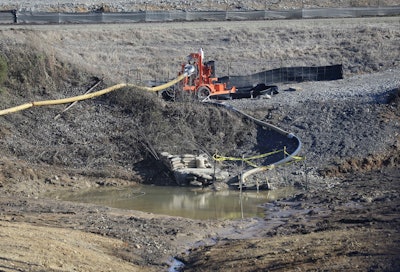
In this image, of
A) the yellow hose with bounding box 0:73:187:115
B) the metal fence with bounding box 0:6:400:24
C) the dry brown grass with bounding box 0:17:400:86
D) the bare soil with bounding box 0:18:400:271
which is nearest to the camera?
the bare soil with bounding box 0:18:400:271

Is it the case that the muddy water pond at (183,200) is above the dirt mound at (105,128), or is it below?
→ below

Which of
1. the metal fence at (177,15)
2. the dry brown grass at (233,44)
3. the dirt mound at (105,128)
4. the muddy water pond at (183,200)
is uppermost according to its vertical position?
the metal fence at (177,15)

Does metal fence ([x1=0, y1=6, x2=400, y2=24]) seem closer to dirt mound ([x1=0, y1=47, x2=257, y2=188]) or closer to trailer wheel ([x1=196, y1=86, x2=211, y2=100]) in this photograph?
dirt mound ([x1=0, y1=47, x2=257, y2=188])

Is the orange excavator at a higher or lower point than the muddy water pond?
higher

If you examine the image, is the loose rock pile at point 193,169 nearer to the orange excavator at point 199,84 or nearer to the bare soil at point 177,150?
the bare soil at point 177,150

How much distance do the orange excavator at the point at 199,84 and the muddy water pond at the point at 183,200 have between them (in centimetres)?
771

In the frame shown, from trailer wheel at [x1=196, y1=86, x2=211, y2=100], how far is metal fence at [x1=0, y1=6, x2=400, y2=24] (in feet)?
56.7

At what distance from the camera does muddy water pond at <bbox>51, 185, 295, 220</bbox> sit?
2920 centimetres

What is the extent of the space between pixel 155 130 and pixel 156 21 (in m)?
22.7

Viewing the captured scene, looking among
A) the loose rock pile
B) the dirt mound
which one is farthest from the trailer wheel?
the loose rock pile

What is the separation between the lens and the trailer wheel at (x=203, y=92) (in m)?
40.0

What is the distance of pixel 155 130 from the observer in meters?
36.1

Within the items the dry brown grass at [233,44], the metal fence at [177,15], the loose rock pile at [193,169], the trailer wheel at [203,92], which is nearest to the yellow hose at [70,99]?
the trailer wheel at [203,92]

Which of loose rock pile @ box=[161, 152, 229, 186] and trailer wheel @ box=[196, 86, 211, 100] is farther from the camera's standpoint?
trailer wheel @ box=[196, 86, 211, 100]
